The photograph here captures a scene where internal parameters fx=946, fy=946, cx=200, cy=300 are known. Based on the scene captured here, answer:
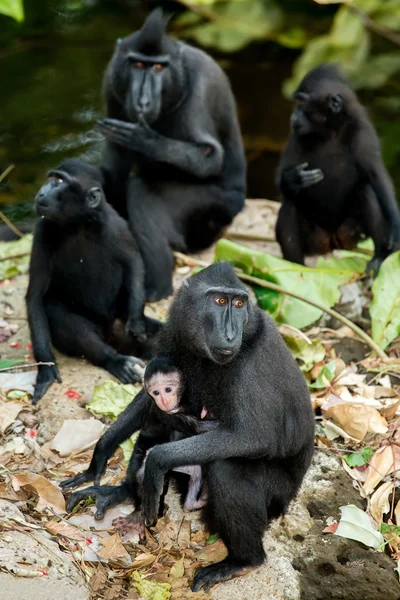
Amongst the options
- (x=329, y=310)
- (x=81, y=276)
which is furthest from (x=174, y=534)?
(x=329, y=310)

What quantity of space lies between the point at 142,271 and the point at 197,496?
2.61m

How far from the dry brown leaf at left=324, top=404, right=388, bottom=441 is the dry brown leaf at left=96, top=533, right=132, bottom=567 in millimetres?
1916

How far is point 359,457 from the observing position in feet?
21.3

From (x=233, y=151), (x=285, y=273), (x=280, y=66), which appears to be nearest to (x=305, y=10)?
(x=280, y=66)

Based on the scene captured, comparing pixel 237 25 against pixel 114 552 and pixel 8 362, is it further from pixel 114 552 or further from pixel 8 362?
pixel 114 552

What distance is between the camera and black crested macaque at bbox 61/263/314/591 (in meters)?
5.27

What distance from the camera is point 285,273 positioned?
8.35 m

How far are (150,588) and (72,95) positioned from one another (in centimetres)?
1091

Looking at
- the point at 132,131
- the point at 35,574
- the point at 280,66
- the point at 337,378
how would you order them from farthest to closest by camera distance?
the point at 280,66 → the point at 132,131 → the point at 337,378 → the point at 35,574

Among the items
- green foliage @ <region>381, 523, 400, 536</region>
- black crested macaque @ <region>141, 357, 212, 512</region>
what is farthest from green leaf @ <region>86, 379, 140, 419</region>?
green foliage @ <region>381, 523, 400, 536</region>

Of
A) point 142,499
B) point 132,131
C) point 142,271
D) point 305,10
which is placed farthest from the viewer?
point 305,10

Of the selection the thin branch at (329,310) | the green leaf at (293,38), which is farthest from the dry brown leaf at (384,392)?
the green leaf at (293,38)

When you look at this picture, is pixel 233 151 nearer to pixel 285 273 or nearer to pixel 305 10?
pixel 285 273

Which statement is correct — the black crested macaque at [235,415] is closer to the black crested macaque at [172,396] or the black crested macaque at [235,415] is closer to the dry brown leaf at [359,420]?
the black crested macaque at [172,396]
